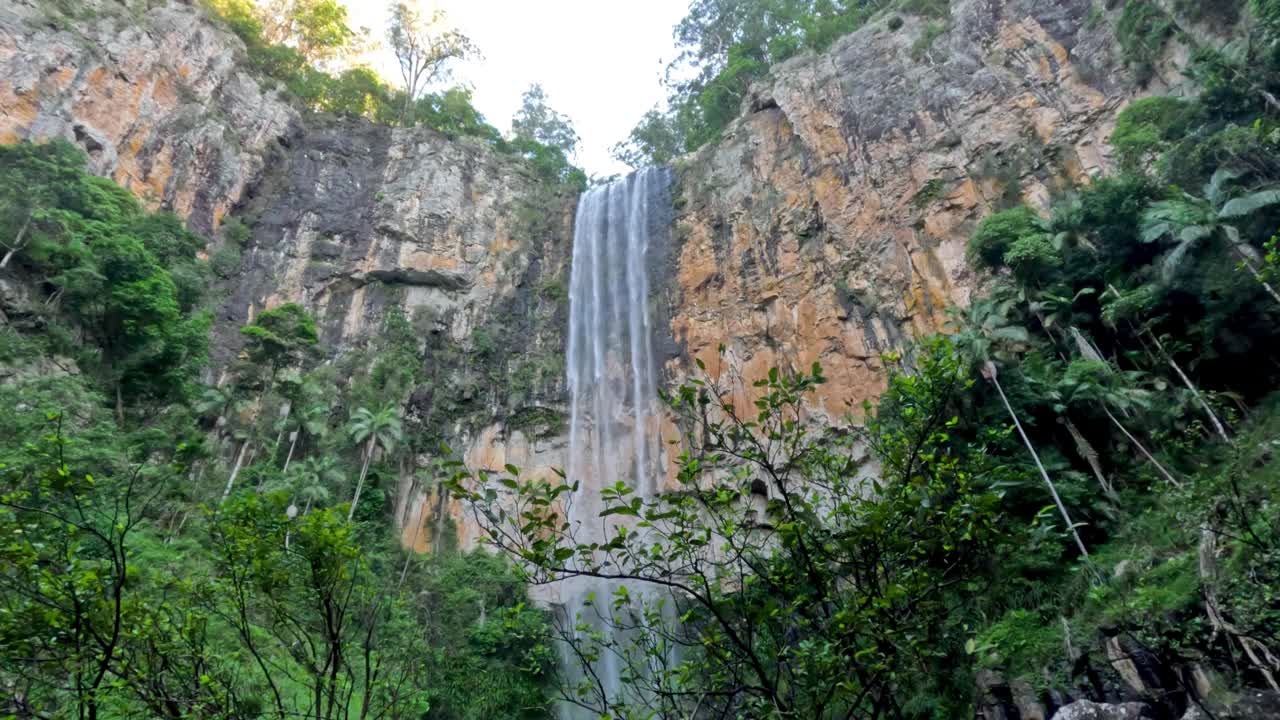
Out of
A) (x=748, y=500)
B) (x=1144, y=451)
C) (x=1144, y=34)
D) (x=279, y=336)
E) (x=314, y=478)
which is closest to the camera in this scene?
(x=748, y=500)

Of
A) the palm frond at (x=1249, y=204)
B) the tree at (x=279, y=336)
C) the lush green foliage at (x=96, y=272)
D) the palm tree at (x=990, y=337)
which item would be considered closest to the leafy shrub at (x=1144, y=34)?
the palm frond at (x=1249, y=204)

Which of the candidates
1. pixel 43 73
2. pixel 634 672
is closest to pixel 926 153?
pixel 634 672

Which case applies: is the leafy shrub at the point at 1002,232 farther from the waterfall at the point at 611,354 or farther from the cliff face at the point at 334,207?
the cliff face at the point at 334,207

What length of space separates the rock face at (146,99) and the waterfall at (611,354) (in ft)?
44.8

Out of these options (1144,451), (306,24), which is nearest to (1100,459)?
(1144,451)

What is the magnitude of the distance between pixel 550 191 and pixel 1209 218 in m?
23.9

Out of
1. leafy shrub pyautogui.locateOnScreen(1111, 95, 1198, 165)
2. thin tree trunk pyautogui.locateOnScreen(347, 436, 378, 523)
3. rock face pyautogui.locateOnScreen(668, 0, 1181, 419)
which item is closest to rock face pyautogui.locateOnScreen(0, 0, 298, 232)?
thin tree trunk pyautogui.locateOnScreen(347, 436, 378, 523)

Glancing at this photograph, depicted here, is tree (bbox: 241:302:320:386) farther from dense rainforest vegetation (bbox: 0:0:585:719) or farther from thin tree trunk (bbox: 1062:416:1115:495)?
thin tree trunk (bbox: 1062:416:1115:495)

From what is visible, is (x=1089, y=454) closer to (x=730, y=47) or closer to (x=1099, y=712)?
(x=1099, y=712)

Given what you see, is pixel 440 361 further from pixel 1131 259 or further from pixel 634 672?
pixel 634 672

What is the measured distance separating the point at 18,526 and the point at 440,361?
22110 mm

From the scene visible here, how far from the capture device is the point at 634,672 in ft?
10.7

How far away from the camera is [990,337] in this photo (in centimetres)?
1393

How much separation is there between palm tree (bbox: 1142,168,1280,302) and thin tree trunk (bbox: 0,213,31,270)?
24.0m
